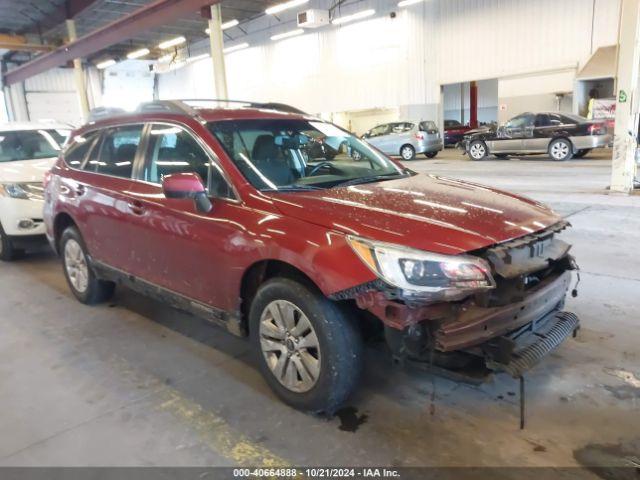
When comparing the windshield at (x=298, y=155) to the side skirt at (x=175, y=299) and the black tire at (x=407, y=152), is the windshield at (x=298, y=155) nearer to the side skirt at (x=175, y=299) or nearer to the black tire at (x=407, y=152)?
the side skirt at (x=175, y=299)

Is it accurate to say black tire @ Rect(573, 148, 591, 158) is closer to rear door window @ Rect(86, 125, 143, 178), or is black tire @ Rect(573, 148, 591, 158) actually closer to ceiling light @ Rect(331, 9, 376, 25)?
ceiling light @ Rect(331, 9, 376, 25)

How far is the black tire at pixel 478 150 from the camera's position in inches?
682

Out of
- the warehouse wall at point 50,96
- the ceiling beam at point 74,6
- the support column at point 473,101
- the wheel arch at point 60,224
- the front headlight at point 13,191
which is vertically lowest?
the wheel arch at point 60,224

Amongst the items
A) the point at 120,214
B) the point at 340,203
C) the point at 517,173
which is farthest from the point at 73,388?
the point at 517,173

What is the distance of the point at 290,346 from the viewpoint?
9.08 ft

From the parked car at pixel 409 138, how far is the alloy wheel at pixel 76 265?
14722 millimetres

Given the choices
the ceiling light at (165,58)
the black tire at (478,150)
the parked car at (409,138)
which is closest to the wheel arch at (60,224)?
the parked car at (409,138)

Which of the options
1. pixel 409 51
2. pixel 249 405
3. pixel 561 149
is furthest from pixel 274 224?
pixel 409 51

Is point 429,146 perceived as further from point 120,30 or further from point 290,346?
point 290,346

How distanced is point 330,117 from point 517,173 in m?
16.5

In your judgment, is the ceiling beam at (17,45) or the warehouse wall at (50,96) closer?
the ceiling beam at (17,45)

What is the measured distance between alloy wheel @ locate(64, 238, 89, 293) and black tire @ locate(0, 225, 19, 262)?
199 cm

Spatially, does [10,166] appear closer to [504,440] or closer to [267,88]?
[504,440]

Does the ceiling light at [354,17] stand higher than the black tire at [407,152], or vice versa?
the ceiling light at [354,17]
